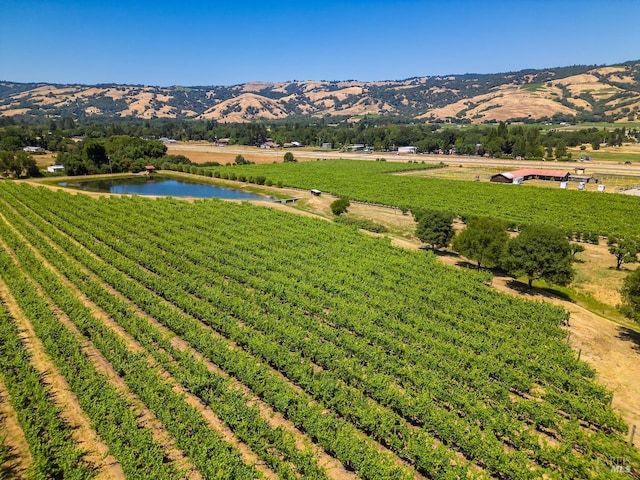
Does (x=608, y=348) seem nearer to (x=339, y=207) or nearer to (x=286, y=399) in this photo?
(x=286, y=399)

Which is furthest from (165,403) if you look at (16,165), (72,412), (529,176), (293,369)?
(529,176)

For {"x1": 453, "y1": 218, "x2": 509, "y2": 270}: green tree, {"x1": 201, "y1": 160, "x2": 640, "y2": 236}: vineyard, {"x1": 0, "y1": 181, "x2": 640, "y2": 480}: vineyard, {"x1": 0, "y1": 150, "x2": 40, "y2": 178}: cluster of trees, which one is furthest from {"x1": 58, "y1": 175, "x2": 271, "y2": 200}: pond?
{"x1": 453, "y1": 218, "x2": 509, "y2": 270}: green tree

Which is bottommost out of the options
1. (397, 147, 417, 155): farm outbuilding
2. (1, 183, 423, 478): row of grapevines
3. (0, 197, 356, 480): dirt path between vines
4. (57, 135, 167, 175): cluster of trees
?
(0, 197, 356, 480): dirt path between vines

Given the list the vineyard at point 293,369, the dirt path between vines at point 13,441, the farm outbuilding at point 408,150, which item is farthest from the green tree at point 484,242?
the farm outbuilding at point 408,150

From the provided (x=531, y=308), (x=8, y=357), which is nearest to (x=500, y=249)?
(x=531, y=308)

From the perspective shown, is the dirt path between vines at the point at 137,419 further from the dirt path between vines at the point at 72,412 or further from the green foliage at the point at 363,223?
the green foliage at the point at 363,223

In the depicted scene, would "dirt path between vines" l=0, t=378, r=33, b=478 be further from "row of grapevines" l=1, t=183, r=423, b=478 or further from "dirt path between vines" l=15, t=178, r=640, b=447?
"dirt path between vines" l=15, t=178, r=640, b=447
